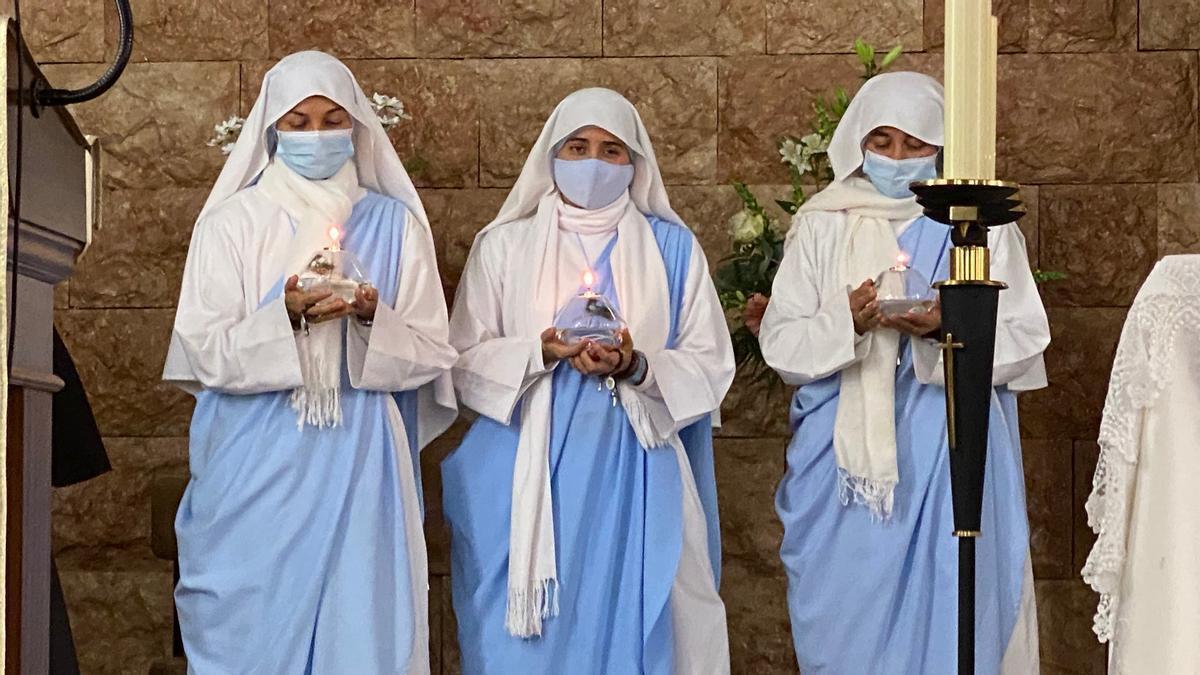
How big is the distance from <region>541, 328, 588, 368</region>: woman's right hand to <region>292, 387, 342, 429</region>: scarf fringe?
0.62m

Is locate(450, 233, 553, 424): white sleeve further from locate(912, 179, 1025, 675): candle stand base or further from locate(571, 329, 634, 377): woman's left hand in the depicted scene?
locate(912, 179, 1025, 675): candle stand base

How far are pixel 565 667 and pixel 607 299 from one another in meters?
1.09

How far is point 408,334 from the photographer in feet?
16.9

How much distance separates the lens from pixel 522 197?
Result: 568 cm

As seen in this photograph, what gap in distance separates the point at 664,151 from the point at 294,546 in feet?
7.90

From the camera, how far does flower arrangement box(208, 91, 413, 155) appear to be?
20.1 ft

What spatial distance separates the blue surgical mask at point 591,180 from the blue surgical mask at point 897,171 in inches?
30.6

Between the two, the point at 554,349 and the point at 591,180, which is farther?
the point at 591,180

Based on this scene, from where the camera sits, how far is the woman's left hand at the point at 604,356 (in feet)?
17.0

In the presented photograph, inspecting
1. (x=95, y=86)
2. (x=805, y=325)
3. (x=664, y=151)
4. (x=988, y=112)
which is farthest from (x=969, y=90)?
(x=664, y=151)

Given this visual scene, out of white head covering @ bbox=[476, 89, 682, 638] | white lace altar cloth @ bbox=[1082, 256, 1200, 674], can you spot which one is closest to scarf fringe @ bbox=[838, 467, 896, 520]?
white head covering @ bbox=[476, 89, 682, 638]

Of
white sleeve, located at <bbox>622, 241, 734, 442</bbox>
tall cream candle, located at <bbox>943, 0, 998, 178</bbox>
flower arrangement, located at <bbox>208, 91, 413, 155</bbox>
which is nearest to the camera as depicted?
tall cream candle, located at <bbox>943, 0, 998, 178</bbox>

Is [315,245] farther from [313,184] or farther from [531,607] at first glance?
[531,607]

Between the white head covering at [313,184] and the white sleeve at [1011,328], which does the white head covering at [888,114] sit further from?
the white head covering at [313,184]
